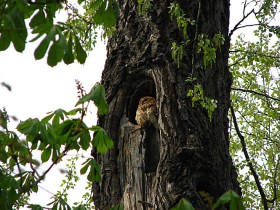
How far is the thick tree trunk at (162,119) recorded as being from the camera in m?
4.09

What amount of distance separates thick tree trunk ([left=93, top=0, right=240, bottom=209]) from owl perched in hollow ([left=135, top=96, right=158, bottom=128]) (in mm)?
54

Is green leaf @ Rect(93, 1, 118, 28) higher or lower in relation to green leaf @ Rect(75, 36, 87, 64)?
higher

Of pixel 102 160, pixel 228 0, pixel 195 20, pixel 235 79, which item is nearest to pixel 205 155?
pixel 102 160

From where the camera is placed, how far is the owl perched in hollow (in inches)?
176

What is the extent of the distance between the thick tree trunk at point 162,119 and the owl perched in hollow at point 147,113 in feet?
0.18

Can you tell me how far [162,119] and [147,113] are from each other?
24 centimetres

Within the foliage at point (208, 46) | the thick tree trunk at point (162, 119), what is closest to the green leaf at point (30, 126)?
the thick tree trunk at point (162, 119)

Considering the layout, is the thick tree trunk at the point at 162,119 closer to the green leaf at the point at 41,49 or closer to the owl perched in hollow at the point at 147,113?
the owl perched in hollow at the point at 147,113

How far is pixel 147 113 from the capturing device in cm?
449

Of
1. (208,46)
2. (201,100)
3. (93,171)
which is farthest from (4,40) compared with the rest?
(208,46)

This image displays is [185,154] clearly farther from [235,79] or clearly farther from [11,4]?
[235,79]

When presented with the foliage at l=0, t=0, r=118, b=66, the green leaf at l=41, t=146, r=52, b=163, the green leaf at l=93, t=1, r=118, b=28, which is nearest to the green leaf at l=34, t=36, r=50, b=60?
the foliage at l=0, t=0, r=118, b=66

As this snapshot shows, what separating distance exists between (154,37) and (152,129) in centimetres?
72

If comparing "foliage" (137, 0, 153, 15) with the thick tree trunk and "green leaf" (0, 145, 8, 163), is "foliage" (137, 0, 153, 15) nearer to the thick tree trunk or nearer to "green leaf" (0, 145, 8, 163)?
the thick tree trunk
